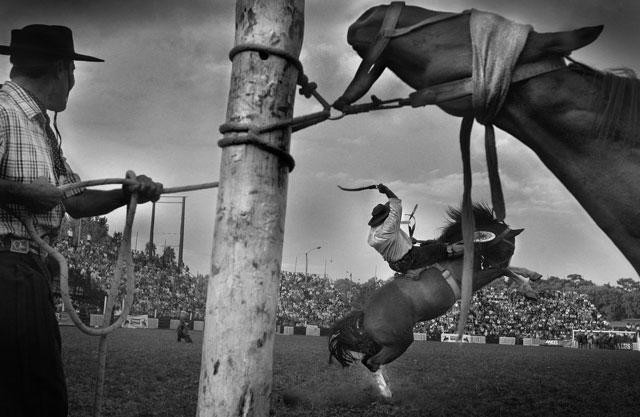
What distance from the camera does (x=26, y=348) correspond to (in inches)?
101

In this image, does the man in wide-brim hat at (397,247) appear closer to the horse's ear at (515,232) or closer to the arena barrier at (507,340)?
the horse's ear at (515,232)

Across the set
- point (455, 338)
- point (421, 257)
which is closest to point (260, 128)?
point (421, 257)

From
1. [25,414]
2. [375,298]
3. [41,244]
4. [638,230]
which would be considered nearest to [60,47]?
[41,244]

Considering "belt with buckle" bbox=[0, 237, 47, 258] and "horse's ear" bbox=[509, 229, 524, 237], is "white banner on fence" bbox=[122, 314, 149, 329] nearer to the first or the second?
"horse's ear" bbox=[509, 229, 524, 237]

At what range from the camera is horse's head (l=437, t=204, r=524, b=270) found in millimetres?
6391

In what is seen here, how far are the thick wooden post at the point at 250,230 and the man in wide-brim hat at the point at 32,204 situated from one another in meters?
0.87

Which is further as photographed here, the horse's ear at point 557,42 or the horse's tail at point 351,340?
the horse's tail at point 351,340

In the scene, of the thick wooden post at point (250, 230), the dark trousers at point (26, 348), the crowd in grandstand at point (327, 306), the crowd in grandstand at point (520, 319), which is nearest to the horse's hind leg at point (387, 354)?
the dark trousers at point (26, 348)

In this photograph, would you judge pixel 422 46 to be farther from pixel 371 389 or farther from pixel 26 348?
pixel 371 389

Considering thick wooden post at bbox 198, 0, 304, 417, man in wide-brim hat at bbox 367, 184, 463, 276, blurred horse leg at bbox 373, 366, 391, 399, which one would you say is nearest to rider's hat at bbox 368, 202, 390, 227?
man in wide-brim hat at bbox 367, 184, 463, 276

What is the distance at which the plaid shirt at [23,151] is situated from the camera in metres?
2.64

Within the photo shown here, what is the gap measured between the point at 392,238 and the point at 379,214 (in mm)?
316

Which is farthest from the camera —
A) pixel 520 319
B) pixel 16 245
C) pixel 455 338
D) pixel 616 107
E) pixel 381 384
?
pixel 520 319

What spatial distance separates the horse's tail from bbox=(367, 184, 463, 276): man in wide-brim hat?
0.75 metres
